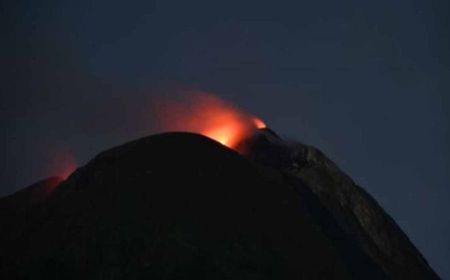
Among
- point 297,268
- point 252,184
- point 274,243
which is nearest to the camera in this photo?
point 297,268

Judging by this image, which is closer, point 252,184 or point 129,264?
point 129,264

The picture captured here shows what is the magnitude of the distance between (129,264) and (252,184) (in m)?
27.7

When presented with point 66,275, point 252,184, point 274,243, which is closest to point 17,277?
point 66,275

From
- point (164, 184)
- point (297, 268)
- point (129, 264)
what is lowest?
point (129, 264)

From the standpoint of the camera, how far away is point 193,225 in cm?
7794

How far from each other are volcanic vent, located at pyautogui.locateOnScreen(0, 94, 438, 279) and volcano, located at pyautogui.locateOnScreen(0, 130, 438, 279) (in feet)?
0.62

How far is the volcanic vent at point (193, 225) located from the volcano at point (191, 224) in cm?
19

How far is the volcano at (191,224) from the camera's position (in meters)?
71.9

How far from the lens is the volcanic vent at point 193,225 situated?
236 ft

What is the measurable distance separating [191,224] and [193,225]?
1.00 ft

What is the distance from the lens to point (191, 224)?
78062 mm

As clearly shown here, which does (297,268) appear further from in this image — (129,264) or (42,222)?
(42,222)

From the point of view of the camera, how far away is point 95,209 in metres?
81.7

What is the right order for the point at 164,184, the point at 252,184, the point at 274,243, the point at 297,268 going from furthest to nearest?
1. the point at 252,184
2. the point at 164,184
3. the point at 274,243
4. the point at 297,268
